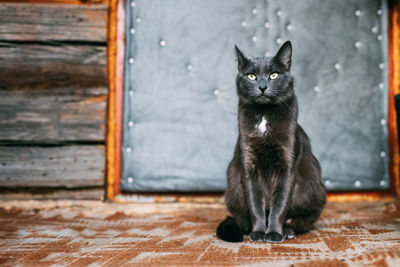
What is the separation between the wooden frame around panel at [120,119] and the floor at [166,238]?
0.32 ft

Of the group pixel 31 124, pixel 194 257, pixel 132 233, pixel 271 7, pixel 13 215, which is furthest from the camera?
pixel 271 7

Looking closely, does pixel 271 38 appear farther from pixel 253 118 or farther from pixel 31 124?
pixel 31 124

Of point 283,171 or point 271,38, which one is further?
point 271,38

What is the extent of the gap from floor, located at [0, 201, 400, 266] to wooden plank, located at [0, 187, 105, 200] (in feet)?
0.12

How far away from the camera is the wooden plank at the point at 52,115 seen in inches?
70.9

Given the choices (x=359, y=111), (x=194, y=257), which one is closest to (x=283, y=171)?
(x=194, y=257)

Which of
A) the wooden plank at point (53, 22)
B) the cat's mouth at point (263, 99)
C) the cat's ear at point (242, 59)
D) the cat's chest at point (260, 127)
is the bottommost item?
the cat's chest at point (260, 127)

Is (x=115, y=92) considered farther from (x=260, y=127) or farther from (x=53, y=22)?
(x=260, y=127)

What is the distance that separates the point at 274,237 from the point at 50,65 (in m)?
1.49

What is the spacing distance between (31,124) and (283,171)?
4.59 feet

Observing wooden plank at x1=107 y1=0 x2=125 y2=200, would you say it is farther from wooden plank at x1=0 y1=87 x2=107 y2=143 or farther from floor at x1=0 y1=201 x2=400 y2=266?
floor at x1=0 y1=201 x2=400 y2=266

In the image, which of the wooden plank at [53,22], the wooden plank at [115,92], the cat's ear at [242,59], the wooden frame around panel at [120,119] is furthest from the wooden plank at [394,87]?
the wooden plank at [53,22]

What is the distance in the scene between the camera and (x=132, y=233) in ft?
4.16

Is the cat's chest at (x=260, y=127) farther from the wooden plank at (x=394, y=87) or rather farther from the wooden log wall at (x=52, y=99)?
the wooden plank at (x=394, y=87)
